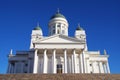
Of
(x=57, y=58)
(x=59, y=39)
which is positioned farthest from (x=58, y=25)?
(x=57, y=58)

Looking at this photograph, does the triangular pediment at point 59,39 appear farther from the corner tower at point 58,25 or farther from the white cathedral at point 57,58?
the corner tower at point 58,25

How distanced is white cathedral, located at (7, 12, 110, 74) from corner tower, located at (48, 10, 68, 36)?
35.0ft

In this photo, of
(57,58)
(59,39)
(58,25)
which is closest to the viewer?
(59,39)

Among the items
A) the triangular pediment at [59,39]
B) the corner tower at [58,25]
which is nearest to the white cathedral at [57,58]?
the triangular pediment at [59,39]

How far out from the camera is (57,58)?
1745 inches

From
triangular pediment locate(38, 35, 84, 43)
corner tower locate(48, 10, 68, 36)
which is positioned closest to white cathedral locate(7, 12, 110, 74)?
triangular pediment locate(38, 35, 84, 43)

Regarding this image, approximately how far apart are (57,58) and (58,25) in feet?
52.2

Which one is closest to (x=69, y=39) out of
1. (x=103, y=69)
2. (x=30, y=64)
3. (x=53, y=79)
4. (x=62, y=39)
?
(x=62, y=39)

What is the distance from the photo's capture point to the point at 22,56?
49562mm

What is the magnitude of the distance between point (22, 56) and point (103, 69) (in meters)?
24.6

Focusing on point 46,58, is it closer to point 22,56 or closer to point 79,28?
point 22,56

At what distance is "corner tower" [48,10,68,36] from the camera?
5588cm

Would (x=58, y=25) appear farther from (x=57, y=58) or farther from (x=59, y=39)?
(x=57, y=58)

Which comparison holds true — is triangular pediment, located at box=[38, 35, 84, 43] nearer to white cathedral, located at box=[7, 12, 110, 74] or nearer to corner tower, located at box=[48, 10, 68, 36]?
white cathedral, located at box=[7, 12, 110, 74]
